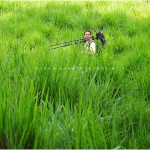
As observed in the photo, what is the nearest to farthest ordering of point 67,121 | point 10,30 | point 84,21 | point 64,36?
point 67,121, point 64,36, point 10,30, point 84,21

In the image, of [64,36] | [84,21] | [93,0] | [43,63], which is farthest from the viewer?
[93,0]

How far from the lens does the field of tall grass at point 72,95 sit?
1.24 meters

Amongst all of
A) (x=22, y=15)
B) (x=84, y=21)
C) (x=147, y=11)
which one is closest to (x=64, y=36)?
(x=84, y=21)

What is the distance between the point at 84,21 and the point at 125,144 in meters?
4.83

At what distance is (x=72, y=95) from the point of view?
1964 millimetres

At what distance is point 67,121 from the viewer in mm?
1352

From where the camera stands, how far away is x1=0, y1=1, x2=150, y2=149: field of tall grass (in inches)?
48.6

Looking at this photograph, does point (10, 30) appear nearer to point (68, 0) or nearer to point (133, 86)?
point (68, 0)

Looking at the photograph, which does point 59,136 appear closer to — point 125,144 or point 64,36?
point 125,144

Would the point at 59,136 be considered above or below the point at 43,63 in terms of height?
below

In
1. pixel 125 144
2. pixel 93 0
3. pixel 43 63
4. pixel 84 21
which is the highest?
pixel 93 0

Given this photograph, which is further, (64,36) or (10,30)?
(10,30)

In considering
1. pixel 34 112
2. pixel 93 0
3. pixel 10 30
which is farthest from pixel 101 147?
pixel 93 0

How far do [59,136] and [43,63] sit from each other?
93 centimetres
